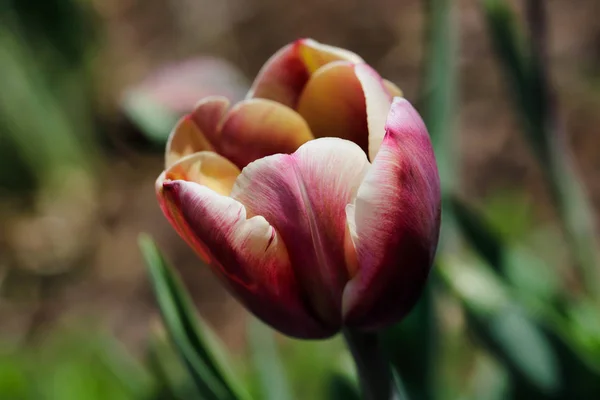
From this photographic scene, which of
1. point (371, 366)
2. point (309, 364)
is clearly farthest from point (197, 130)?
point (309, 364)

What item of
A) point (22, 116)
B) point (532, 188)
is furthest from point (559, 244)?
point (22, 116)

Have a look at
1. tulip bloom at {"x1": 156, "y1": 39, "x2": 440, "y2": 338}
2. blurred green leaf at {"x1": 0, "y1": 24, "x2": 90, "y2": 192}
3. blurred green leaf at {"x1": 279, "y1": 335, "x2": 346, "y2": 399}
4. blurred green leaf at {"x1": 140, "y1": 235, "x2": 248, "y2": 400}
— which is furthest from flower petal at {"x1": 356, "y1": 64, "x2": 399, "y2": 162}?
blurred green leaf at {"x1": 0, "y1": 24, "x2": 90, "y2": 192}

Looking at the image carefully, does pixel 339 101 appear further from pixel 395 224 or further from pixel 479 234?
pixel 479 234

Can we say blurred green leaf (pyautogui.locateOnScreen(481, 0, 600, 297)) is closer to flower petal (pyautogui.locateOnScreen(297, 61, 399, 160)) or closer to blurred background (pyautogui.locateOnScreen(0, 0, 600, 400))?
blurred background (pyautogui.locateOnScreen(0, 0, 600, 400))

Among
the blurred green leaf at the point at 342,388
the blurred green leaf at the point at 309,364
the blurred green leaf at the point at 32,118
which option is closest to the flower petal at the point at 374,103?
the blurred green leaf at the point at 342,388

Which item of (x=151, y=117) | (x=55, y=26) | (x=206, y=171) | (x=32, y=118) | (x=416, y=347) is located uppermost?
(x=206, y=171)

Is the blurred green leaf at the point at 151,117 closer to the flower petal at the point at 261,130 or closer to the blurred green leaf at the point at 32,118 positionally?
the flower petal at the point at 261,130
